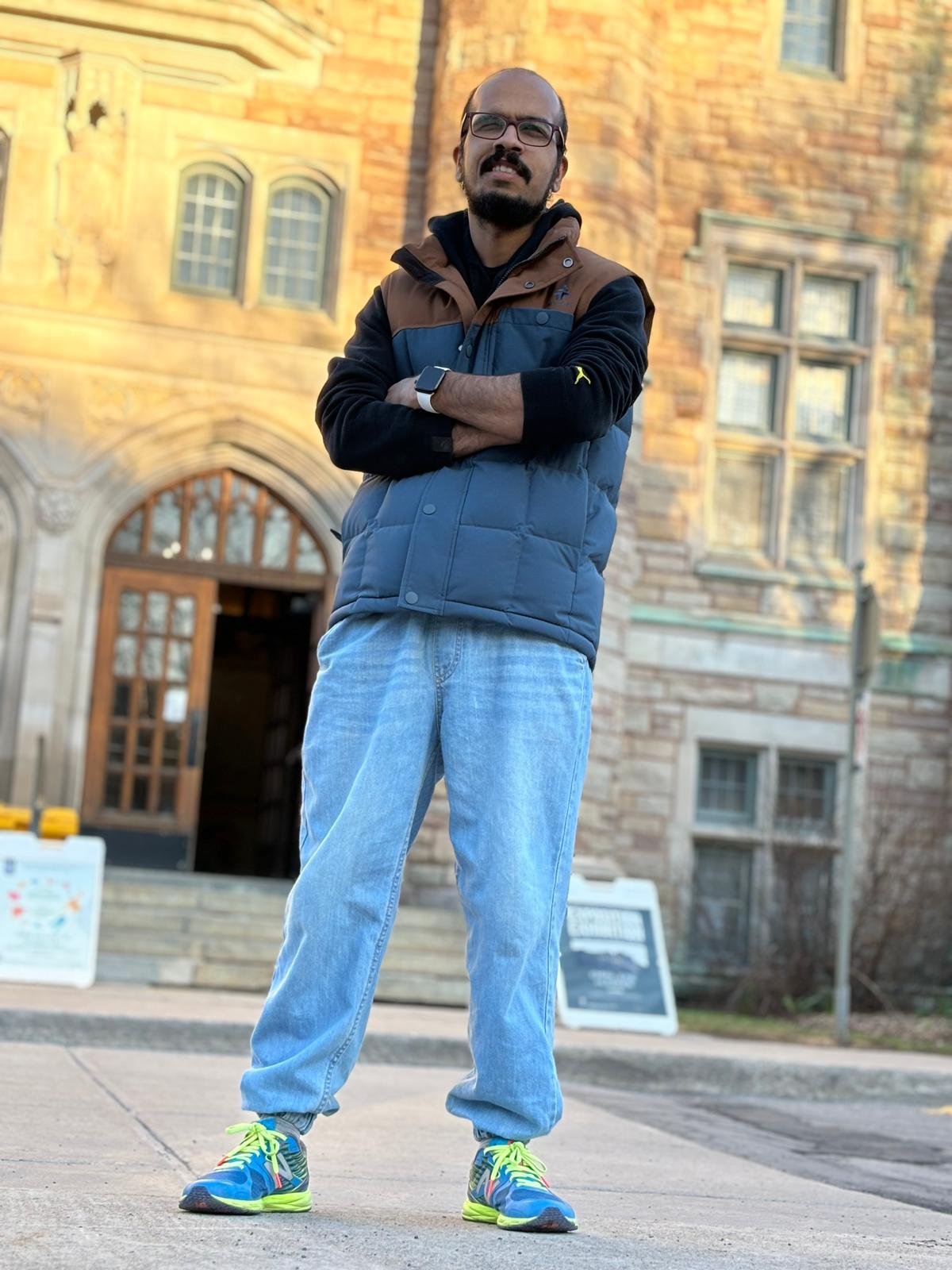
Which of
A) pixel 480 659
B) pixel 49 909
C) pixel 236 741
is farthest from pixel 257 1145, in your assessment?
pixel 236 741

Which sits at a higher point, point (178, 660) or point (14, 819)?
point (178, 660)

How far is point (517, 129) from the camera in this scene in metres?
3.02

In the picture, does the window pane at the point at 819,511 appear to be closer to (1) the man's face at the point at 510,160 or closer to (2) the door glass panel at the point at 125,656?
(2) the door glass panel at the point at 125,656

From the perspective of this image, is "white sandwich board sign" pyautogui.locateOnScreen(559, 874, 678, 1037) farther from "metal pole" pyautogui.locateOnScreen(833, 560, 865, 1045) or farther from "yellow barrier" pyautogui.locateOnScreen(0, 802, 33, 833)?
"yellow barrier" pyautogui.locateOnScreen(0, 802, 33, 833)

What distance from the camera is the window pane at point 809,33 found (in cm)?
1502

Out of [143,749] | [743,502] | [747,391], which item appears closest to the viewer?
[143,749]

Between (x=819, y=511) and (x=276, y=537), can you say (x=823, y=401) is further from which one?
(x=276, y=537)

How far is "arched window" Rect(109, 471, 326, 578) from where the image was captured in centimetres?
1380

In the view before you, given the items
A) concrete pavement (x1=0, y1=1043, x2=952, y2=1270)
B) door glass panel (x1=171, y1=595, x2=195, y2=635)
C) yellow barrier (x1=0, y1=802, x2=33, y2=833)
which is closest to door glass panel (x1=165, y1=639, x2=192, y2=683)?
door glass panel (x1=171, y1=595, x2=195, y2=635)

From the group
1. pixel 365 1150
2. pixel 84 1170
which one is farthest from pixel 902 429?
pixel 84 1170

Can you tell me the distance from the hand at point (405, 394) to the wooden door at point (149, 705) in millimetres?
10628

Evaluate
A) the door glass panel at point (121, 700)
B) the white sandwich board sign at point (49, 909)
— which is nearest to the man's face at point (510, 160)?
the white sandwich board sign at point (49, 909)

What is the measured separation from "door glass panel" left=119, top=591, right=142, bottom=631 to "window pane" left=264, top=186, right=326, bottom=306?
8.41 ft

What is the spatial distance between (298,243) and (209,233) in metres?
0.67
